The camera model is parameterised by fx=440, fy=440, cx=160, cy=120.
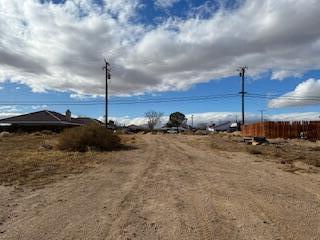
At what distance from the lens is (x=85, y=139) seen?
85.0 ft

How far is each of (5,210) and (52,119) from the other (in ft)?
214

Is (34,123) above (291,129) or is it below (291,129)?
above

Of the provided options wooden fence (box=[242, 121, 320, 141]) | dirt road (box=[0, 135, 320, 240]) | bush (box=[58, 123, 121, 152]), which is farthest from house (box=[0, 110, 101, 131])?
dirt road (box=[0, 135, 320, 240])

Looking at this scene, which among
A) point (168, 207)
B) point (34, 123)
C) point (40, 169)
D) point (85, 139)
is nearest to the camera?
point (168, 207)

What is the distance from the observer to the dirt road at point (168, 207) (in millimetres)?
6914

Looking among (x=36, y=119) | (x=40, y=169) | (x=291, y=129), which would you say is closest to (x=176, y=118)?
(x=36, y=119)

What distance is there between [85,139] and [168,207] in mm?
17708

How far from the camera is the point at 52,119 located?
72375mm

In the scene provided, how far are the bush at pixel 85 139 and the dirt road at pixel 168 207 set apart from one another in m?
11.2

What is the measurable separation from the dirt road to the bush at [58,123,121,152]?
1118cm

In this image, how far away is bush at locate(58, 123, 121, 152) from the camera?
25391 millimetres

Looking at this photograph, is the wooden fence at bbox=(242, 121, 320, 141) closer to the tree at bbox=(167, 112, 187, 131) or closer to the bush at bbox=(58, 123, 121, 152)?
the bush at bbox=(58, 123, 121, 152)

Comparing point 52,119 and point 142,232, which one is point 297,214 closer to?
point 142,232

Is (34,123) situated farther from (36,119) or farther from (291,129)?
(291,129)
